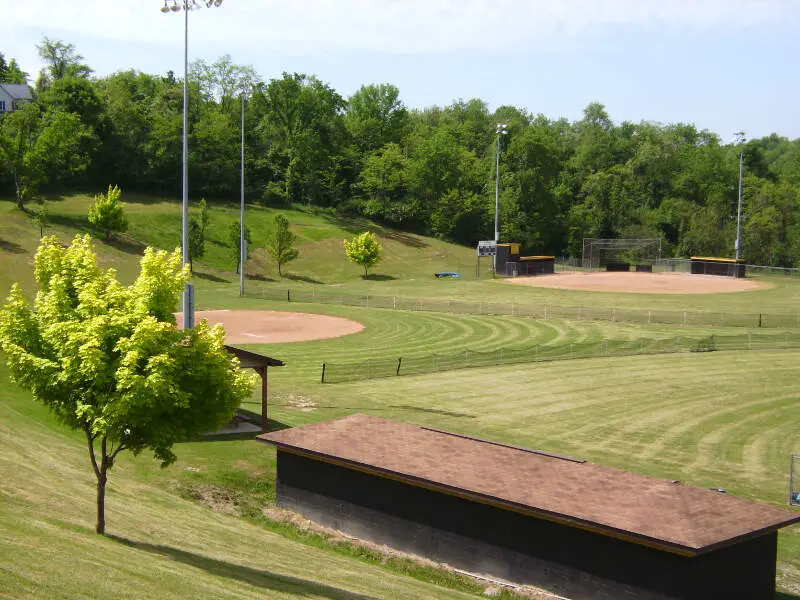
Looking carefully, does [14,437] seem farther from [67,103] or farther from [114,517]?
[67,103]

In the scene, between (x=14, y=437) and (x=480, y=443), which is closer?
(x=480, y=443)

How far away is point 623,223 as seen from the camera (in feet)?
484

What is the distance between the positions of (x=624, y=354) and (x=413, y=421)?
21.7 m

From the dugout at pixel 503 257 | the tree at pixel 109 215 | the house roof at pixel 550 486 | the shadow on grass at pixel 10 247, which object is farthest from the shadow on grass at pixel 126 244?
the house roof at pixel 550 486

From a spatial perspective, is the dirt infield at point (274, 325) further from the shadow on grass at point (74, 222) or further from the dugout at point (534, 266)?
the dugout at point (534, 266)

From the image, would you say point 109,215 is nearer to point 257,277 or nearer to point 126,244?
point 126,244

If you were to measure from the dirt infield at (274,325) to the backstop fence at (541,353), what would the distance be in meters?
9.79

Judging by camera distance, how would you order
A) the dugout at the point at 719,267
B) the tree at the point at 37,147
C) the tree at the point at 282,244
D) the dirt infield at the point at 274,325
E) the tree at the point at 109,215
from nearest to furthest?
the dirt infield at the point at 274,325, the tree at the point at 109,215, the tree at the point at 37,147, the tree at the point at 282,244, the dugout at the point at 719,267

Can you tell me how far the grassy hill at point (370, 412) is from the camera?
734 inches

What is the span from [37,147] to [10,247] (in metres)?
16.5

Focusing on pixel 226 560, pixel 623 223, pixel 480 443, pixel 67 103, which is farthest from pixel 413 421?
pixel 623 223

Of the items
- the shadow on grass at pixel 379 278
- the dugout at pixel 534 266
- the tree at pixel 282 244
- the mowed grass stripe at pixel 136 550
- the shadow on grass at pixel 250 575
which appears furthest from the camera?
the dugout at pixel 534 266

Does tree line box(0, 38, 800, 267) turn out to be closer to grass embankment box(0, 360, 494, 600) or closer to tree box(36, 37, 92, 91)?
tree box(36, 37, 92, 91)

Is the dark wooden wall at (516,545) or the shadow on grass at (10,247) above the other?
the shadow on grass at (10,247)
